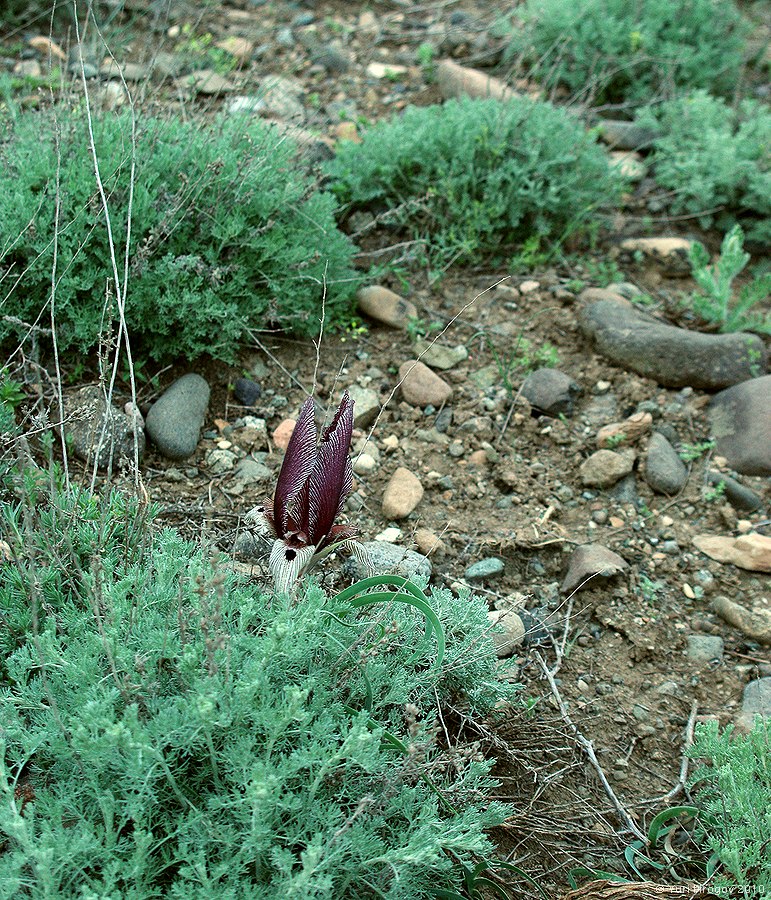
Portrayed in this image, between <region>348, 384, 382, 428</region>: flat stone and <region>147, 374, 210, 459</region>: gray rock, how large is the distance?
55 centimetres

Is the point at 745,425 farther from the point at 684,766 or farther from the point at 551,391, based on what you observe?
the point at 684,766

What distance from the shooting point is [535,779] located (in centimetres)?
250

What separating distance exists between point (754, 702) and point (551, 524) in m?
0.86

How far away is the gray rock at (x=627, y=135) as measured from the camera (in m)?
5.05

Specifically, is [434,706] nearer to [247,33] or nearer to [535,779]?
[535,779]

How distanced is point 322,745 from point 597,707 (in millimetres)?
1075

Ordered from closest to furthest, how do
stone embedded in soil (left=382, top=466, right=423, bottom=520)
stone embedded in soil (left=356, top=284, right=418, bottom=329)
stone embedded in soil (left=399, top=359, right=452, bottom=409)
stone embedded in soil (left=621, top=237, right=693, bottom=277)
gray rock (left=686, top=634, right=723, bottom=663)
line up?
1. gray rock (left=686, top=634, right=723, bottom=663)
2. stone embedded in soil (left=382, top=466, right=423, bottom=520)
3. stone embedded in soil (left=399, top=359, right=452, bottom=409)
4. stone embedded in soil (left=356, top=284, right=418, bottom=329)
5. stone embedded in soil (left=621, top=237, right=693, bottom=277)

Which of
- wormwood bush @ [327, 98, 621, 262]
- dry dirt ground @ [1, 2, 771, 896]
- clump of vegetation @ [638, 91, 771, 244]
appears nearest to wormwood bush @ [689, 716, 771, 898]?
dry dirt ground @ [1, 2, 771, 896]

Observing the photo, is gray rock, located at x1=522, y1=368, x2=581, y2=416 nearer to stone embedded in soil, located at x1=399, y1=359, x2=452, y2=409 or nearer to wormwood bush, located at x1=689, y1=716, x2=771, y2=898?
stone embedded in soil, located at x1=399, y1=359, x2=452, y2=409

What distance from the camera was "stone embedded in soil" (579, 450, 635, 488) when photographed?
340cm

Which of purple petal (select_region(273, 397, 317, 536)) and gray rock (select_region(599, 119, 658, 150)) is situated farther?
gray rock (select_region(599, 119, 658, 150))

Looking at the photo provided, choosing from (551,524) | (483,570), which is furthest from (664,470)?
(483,570)

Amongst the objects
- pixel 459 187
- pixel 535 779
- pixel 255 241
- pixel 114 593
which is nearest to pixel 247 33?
pixel 459 187

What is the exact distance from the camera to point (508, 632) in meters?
2.85
